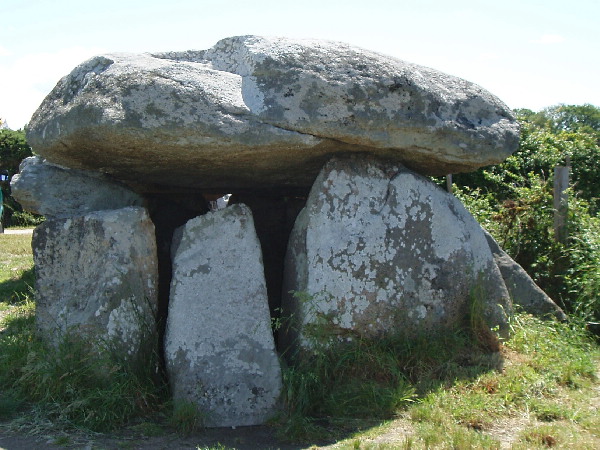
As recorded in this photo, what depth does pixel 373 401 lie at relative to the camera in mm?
4039

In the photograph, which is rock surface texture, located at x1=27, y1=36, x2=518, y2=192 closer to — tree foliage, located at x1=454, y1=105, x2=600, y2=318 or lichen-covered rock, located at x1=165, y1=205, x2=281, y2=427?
lichen-covered rock, located at x1=165, y1=205, x2=281, y2=427

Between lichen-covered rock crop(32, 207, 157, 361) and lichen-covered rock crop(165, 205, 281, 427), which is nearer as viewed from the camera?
lichen-covered rock crop(165, 205, 281, 427)

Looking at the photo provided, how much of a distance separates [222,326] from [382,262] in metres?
1.25

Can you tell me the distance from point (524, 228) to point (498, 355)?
2.26 m

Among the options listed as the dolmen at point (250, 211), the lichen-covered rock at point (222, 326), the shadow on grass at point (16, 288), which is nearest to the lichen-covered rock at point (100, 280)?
the dolmen at point (250, 211)

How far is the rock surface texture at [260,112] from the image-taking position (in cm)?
434

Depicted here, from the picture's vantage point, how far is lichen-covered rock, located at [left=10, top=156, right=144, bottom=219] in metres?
5.10

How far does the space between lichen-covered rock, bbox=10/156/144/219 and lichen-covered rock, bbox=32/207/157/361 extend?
32cm

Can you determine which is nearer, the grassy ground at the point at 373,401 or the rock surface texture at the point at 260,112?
the grassy ground at the point at 373,401

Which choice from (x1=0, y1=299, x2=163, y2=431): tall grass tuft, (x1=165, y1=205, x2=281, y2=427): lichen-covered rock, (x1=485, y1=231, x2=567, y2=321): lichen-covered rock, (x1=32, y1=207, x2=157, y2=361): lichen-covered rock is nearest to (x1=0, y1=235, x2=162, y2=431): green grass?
(x1=0, y1=299, x2=163, y2=431): tall grass tuft

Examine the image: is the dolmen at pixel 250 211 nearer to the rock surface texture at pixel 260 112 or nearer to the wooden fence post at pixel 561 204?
the rock surface texture at pixel 260 112

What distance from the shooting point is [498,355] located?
470 centimetres

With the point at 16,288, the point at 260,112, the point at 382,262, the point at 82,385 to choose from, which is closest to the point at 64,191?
the point at 82,385

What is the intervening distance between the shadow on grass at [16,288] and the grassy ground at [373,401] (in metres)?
2.18
